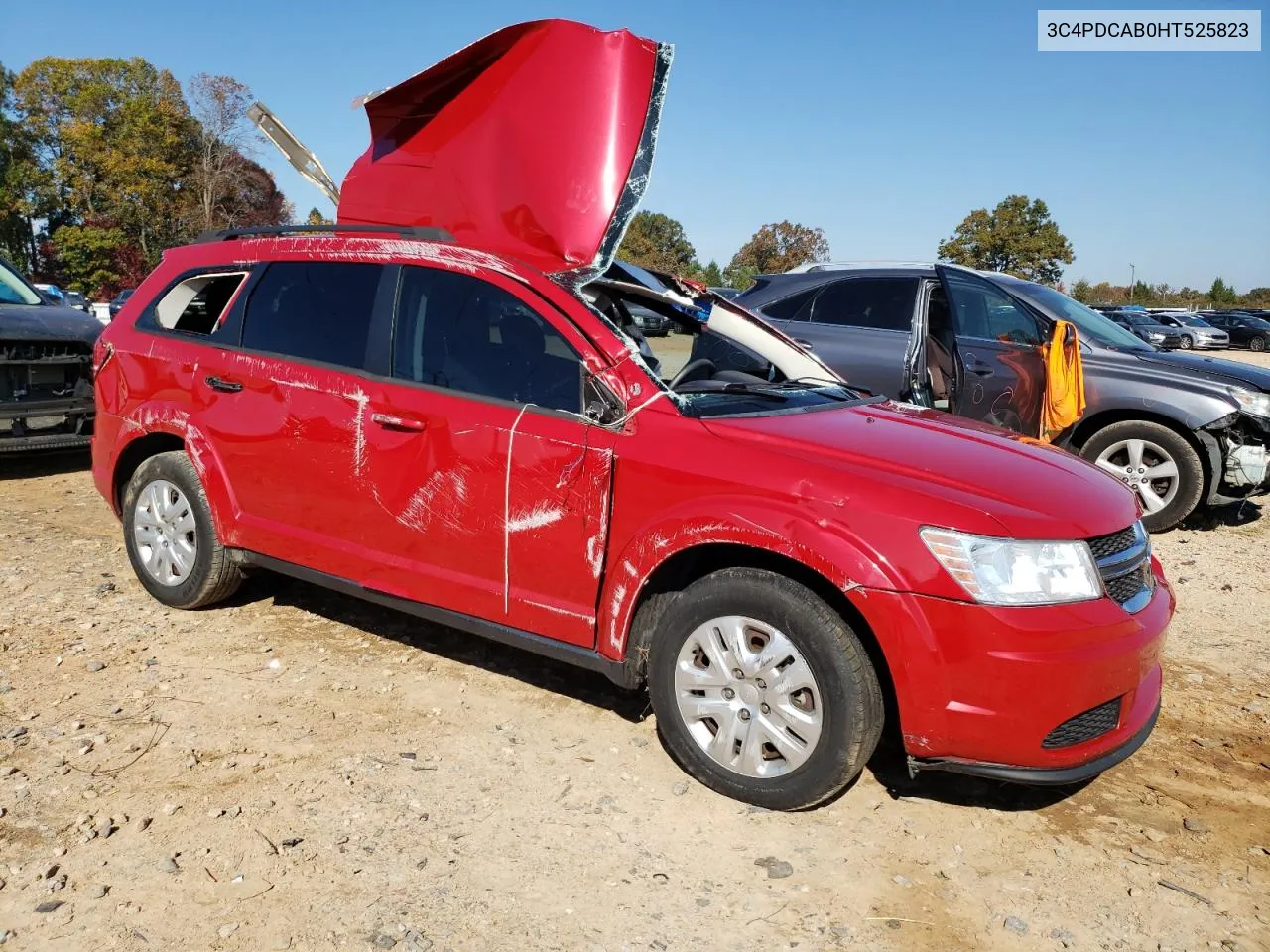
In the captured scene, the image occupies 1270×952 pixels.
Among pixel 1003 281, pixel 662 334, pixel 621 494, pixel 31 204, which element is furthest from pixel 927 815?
pixel 31 204

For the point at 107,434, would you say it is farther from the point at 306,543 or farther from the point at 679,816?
the point at 679,816

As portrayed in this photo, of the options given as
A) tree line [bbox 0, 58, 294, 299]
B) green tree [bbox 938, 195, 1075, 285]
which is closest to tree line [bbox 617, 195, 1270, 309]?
green tree [bbox 938, 195, 1075, 285]

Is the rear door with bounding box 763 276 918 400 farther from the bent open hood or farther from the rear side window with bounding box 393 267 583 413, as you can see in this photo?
the rear side window with bounding box 393 267 583 413

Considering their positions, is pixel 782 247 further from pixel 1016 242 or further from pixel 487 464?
pixel 487 464

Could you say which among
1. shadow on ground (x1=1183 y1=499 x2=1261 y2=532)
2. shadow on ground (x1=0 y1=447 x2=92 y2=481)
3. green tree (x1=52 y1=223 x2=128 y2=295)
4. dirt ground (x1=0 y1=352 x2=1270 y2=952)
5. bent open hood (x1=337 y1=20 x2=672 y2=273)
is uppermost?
green tree (x1=52 y1=223 x2=128 y2=295)

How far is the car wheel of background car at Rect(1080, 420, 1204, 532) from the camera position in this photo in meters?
6.72

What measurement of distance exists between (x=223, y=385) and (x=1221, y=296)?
81.5 metres

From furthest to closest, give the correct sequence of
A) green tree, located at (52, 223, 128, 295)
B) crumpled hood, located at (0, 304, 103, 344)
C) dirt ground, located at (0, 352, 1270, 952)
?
1. green tree, located at (52, 223, 128, 295)
2. crumpled hood, located at (0, 304, 103, 344)
3. dirt ground, located at (0, 352, 1270, 952)

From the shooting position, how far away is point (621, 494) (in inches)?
126

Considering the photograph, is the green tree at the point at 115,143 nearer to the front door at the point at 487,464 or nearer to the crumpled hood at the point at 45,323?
the crumpled hood at the point at 45,323

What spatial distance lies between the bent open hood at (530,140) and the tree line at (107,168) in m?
45.0

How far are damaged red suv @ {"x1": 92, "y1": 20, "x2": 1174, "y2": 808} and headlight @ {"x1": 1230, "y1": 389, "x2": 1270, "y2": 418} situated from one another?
402cm

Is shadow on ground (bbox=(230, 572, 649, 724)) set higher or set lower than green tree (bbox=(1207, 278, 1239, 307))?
lower

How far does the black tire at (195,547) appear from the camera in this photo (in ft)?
14.4
